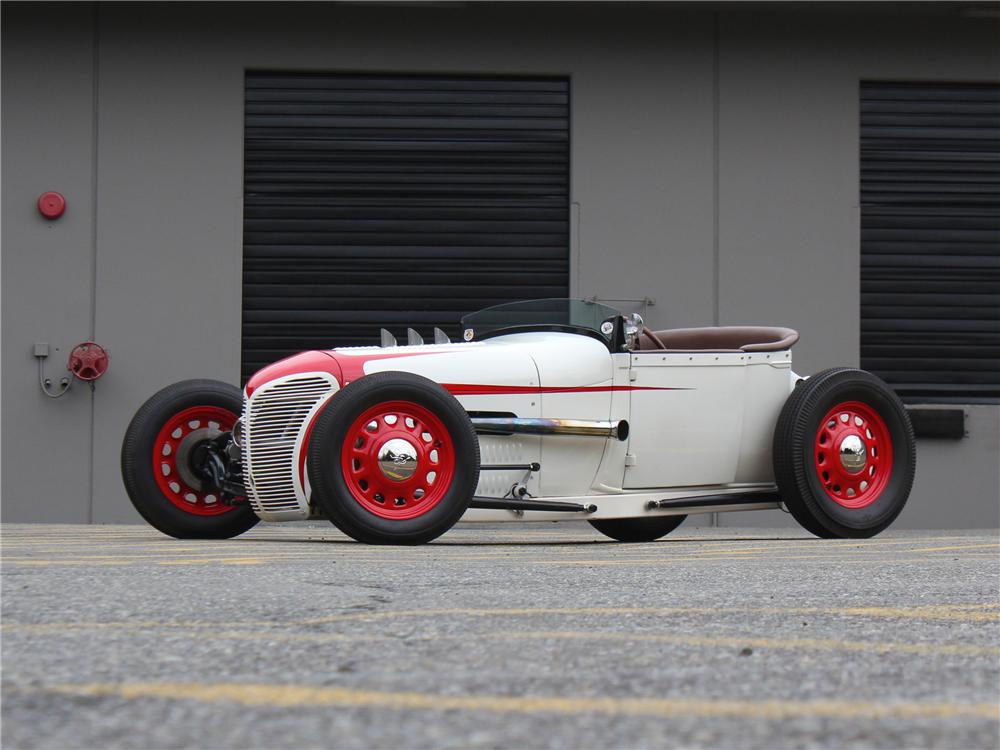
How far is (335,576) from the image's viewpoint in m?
4.02

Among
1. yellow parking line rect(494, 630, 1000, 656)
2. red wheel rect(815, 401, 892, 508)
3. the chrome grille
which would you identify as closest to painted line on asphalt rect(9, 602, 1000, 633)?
yellow parking line rect(494, 630, 1000, 656)

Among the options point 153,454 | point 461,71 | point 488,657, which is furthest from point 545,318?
point 461,71

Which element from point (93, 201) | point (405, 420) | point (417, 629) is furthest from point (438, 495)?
point (93, 201)

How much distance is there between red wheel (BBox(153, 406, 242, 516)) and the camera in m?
6.89

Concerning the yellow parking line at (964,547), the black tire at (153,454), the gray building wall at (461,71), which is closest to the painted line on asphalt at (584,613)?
the yellow parking line at (964,547)

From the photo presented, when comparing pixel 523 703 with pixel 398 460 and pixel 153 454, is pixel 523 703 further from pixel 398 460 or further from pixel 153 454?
pixel 153 454

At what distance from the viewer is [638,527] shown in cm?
799

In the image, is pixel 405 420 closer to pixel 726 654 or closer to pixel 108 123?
pixel 726 654

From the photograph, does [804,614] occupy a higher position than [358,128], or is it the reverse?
[358,128]

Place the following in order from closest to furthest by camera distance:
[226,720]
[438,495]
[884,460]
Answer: [226,720] → [438,495] → [884,460]

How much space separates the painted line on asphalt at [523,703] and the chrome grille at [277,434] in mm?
3967

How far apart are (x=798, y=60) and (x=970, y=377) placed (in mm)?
3076

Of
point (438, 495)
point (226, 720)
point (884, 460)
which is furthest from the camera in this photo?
point (884, 460)

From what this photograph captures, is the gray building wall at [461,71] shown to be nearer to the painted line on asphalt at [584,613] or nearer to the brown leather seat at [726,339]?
the brown leather seat at [726,339]
